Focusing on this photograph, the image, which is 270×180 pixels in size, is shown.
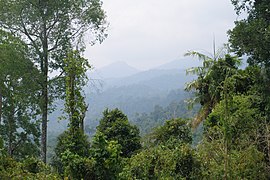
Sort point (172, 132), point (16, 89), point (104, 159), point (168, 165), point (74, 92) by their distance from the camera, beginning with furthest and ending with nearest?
point (16, 89) < point (172, 132) < point (168, 165) < point (74, 92) < point (104, 159)

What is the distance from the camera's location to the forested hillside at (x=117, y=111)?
615cm

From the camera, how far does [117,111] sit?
11.6 meters

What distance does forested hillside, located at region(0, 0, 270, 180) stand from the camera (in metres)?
6.15

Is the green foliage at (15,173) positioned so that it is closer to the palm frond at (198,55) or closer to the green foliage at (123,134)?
the green foliage at (123,134)

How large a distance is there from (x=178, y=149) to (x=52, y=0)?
6.98 metres

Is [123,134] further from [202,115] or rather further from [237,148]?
[237,148]

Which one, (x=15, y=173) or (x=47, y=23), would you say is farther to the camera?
(x=47, y=23)

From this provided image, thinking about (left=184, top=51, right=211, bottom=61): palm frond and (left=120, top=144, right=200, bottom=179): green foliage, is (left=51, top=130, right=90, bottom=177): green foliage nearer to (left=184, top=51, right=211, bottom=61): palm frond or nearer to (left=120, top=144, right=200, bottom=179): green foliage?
(left=120, top=144, right=200, bottom=179): green foliage

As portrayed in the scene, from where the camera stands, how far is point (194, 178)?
6.96m

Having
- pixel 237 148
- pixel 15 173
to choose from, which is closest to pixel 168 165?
pixel 237 148

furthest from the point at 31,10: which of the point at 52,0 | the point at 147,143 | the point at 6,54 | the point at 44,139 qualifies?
the point at 147,143

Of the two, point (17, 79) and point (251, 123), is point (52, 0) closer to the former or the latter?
point (17, 79)

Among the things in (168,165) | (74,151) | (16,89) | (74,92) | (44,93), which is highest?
(16,89)

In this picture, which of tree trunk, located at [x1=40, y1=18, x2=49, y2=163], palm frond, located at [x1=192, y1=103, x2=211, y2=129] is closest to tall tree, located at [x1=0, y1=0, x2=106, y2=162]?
tree trunk, located at [x1=40, y1=18, x2=49, y2=163]
